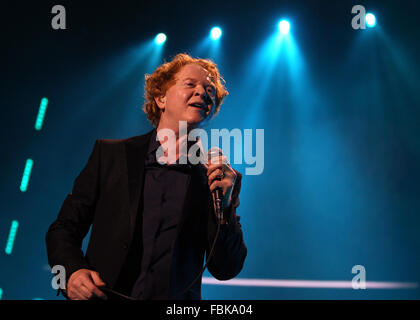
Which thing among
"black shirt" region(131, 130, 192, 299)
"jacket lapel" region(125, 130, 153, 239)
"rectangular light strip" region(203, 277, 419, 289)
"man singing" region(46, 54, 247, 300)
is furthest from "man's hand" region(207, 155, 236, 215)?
"rectangular light strip" region(203, 277, 419, 289)

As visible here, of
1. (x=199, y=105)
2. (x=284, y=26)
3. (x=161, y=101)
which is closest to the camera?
(x=199, y=105)

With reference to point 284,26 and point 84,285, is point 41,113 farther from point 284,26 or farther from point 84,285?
point 84,285

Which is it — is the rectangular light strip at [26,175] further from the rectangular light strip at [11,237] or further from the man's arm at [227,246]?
the man's arm at [227,246]

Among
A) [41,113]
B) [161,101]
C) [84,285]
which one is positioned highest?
[41,113]

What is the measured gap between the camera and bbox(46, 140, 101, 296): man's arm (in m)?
1.30

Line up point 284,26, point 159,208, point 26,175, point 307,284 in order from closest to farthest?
point 159,208 → point 307,284 → point 26,175 → point 284,26

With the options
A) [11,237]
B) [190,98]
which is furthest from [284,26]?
[11,237]

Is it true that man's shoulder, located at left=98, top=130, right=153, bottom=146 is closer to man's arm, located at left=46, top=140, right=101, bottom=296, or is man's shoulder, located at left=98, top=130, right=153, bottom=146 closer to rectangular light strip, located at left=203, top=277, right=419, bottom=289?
man's arm, located at left=46, top=140, right=101, bottom=296

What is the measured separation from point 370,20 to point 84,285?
4260 millimetres

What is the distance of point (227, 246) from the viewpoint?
1447mm

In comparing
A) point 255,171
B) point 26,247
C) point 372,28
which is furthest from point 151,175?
point 372,28

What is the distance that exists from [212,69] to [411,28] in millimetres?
3185

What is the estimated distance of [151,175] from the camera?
1.59 metres
